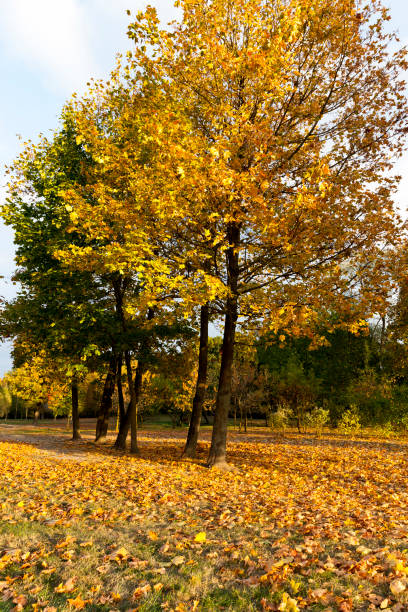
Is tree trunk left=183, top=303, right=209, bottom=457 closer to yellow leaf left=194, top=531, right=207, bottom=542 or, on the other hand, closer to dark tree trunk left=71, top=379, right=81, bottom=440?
yellow leaf left=194, top=531, right=207, bottom=542

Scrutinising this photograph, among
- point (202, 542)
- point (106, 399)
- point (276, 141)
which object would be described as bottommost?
point (202, 542)

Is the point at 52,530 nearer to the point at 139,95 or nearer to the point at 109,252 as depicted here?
the point at 109,252

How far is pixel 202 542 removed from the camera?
16.1 feet

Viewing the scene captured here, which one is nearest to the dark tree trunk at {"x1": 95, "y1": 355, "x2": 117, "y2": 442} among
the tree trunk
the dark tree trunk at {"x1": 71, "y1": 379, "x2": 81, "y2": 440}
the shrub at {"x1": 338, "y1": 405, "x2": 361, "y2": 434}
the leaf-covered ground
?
the dark tree trunk at {"x1": 71, "y1": 379, "x2": 81, "y2": 440}

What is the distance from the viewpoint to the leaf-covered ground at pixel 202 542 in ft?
11.5

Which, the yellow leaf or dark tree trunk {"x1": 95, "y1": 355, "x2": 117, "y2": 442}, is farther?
dark tree trunk {"x1": 95, "y1": 355, "x2": 117, "y2": 442}

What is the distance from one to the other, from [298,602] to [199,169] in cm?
759

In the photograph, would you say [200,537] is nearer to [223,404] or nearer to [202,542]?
[202,542]

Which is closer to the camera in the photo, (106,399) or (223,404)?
(223,404)

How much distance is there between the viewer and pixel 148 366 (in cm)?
1587

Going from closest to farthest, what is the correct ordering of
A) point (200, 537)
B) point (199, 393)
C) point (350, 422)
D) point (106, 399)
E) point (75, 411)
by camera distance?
point (200, 537), point (199, 393), point (106, 399), point (75, 411), point (350, 422)

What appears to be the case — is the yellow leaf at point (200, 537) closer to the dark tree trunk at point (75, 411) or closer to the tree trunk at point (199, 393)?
the tree trunk at point (199, 393)

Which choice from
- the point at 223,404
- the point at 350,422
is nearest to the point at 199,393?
the point at 223,404

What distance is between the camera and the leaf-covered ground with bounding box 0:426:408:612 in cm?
352
